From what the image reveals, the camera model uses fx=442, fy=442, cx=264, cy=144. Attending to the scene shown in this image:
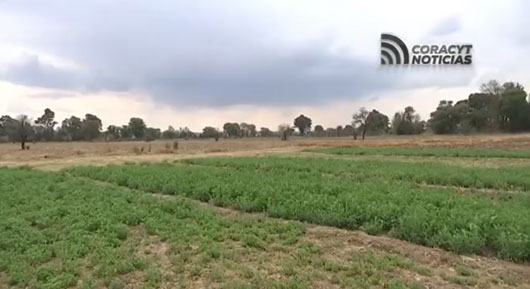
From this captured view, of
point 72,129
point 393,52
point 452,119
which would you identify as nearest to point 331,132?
point 452,119

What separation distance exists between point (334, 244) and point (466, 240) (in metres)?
2.11

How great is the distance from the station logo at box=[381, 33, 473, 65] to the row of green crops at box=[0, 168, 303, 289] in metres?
19.6

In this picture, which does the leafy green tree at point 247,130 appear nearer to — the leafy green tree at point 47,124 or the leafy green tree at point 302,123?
the leafy green tree at point 302,123

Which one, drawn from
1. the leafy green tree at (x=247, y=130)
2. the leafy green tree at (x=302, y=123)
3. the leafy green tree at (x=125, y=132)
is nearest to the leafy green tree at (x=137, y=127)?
the leafy green tree at (x=125, y=132)

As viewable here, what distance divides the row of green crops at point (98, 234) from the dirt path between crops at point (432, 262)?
0.71m

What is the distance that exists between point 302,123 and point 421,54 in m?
101

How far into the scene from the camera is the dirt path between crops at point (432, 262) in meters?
5.83

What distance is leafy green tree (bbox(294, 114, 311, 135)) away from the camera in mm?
127062

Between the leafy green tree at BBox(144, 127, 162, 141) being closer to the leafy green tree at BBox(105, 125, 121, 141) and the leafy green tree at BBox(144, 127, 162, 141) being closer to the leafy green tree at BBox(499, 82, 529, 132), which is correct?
the leafy green tree at BBox(105, 125, 121, 141)

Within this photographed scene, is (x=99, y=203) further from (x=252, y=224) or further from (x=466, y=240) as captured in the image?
(x=466, y=240)

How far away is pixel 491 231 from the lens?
7.42m

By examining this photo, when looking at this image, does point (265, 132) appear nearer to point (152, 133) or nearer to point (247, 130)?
point (247, 130)

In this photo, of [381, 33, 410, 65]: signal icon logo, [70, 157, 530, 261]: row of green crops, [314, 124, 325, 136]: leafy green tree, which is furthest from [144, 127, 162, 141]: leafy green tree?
[70, 157, 530, 261]: row of green crops

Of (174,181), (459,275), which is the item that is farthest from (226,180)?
(459,275)
